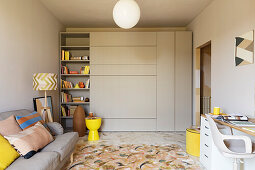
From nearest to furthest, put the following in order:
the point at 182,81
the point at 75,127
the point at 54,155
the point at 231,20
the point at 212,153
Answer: the point at 54,155 → the point at 212,153 → the point at 231,20 → the point at 75,127 → the point at 182,81

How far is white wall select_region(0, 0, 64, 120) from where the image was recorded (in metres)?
2.49

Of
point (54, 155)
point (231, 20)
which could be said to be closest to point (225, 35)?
point (231, 20)

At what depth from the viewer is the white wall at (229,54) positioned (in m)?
2.37

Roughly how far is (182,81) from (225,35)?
1.74 m

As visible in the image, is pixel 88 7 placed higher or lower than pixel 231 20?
higher

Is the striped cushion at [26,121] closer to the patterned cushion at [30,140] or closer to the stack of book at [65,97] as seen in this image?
the patterned cushion at [30,140]

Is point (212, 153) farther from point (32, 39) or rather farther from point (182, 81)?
point (32, 39)

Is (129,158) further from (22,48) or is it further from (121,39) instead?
(121,39)

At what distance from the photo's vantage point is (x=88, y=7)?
3711 mm

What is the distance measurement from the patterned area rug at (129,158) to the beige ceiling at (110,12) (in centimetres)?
280

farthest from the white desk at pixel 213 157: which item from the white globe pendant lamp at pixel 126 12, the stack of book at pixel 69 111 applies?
the stack of book at pixel 69 111

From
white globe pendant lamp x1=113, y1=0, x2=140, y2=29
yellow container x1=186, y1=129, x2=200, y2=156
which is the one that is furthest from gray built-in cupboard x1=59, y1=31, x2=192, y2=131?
white globe pendant lamp x1=113, y1=0, x2=140, y2=29

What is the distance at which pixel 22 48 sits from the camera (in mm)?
2902

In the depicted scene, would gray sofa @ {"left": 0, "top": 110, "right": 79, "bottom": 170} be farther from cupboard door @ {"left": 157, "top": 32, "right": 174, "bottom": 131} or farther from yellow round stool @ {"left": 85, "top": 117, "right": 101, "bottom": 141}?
cupboard door @ {"left": 157, "top": 32, "right": 174, "bottom": 131}
